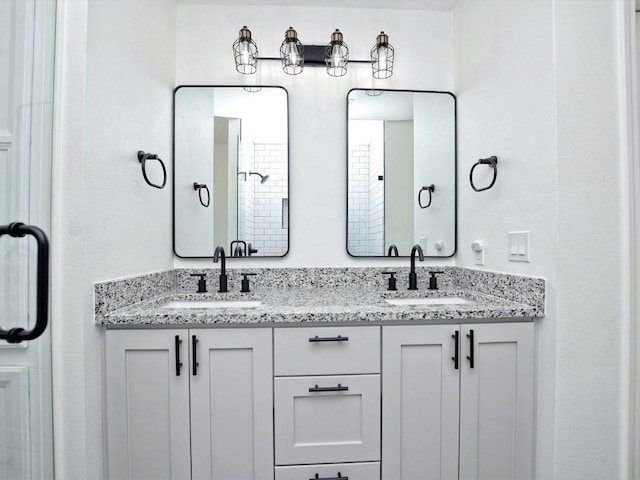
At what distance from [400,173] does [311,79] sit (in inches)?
27.6

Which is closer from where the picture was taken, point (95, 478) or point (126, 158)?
point (95, 478)

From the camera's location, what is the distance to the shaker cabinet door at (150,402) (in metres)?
1.26

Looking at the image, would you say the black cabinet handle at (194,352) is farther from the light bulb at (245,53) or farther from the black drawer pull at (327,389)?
the light bulb at (245,53)

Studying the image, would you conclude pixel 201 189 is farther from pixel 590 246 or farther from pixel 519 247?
pixel 590 246

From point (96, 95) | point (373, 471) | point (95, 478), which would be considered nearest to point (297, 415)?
point (373, 471)

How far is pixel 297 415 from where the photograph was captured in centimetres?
131

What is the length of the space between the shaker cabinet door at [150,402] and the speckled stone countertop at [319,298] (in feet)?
0.27

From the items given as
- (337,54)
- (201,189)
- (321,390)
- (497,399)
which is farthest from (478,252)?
(201,189)

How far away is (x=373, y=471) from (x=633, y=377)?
100 cm

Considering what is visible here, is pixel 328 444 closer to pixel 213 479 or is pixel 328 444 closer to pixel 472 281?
pixel 213 479

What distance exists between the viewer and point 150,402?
1.27 metres

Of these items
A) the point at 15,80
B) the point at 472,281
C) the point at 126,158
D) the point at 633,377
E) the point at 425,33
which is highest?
the point at 425,33

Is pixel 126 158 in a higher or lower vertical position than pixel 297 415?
higher

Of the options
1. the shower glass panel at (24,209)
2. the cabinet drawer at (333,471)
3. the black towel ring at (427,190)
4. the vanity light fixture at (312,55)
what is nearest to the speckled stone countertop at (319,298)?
the shower glass panel at (24,209)
